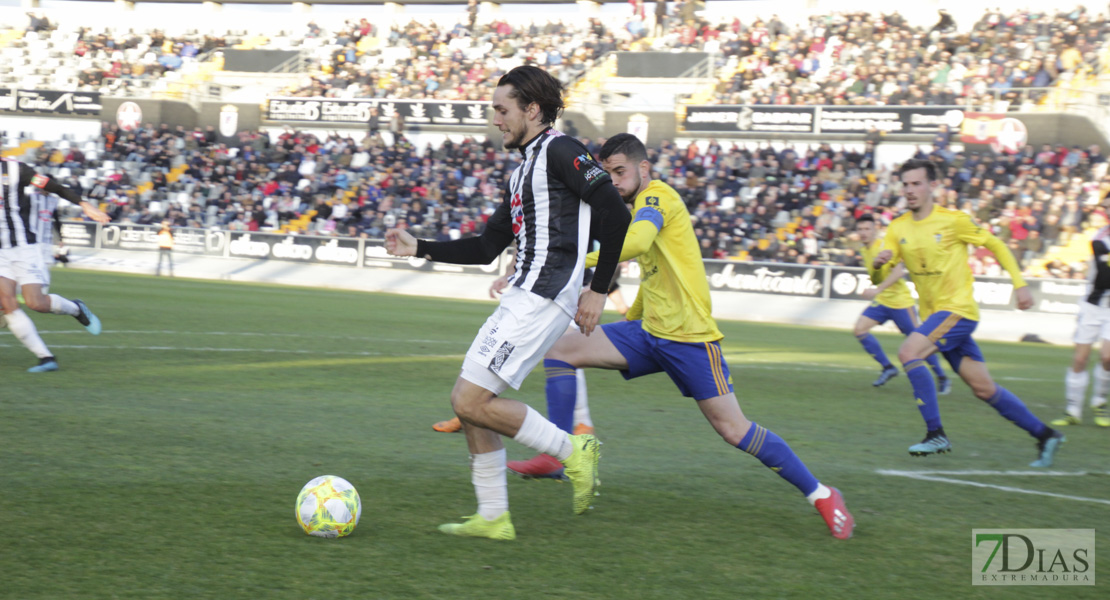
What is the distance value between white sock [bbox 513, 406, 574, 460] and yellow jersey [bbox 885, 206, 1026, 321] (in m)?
3.89

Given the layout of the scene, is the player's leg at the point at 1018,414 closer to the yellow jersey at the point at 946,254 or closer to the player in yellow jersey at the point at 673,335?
the yellow jersey at the point at 946,254

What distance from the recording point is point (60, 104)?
43.5 metres

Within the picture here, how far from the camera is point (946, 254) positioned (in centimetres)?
736

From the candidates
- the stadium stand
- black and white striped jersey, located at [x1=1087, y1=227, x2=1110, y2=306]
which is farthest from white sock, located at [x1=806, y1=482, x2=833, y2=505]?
the stadium stand

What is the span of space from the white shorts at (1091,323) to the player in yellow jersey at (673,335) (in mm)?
5986

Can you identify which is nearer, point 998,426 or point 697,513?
point 697,513

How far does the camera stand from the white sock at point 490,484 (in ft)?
14.2

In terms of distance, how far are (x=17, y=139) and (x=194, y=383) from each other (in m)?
41.4

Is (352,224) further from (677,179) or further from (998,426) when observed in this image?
(998,426)

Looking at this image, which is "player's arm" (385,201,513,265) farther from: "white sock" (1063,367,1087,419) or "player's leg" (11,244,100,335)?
"white sock" (1063,367,1087,419)

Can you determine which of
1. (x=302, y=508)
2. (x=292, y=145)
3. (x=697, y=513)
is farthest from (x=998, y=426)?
(x=292, y=145)

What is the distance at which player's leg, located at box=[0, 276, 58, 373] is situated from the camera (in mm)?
8633

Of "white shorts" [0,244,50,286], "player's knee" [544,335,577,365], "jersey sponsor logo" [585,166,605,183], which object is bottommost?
"white shorts" [0,244,50,286]

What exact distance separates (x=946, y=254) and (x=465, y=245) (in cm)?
414
